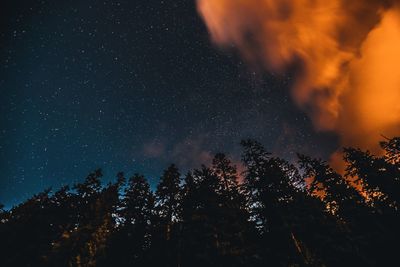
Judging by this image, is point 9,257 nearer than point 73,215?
Yes

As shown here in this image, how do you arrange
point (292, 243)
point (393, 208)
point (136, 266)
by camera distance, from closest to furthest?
point (292, 243) → point (136, 266) → point (393, 208)

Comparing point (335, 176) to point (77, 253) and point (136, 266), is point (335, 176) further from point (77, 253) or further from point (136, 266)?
point (77, 253)

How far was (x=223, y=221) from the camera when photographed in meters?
23.3

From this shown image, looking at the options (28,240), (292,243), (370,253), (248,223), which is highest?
(28,240)

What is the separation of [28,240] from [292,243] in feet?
93.7

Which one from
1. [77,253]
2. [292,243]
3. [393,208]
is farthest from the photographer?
[393,208]

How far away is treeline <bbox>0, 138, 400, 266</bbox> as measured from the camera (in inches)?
909

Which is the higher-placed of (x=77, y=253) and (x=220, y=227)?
(x=77, y=253)

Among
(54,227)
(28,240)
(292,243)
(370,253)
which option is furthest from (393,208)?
(28,240)

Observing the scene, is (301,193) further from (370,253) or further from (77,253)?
(77,253)

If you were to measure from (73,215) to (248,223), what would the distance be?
20443 mm

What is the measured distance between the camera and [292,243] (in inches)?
902

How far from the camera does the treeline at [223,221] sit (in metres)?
23.1

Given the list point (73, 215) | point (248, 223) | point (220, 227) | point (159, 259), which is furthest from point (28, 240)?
point (248, 223)
